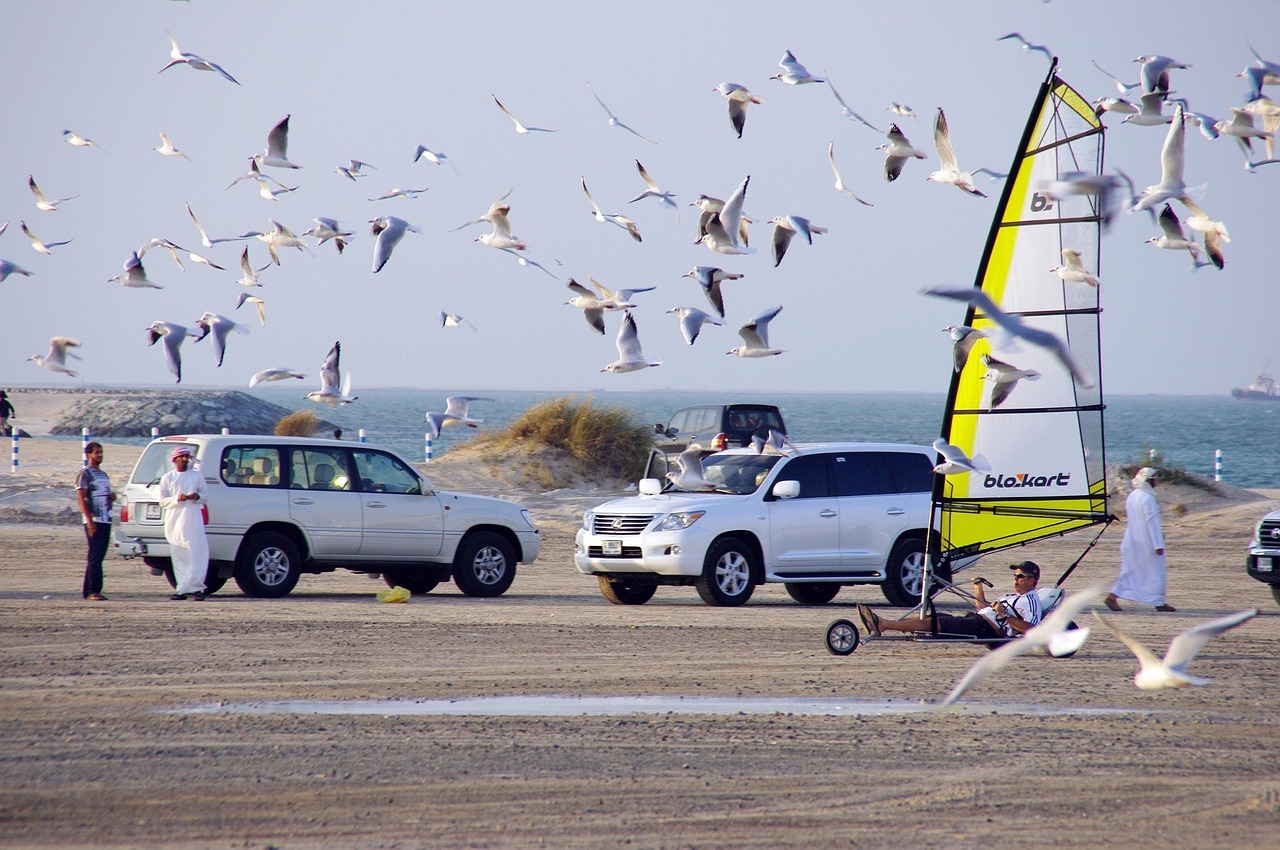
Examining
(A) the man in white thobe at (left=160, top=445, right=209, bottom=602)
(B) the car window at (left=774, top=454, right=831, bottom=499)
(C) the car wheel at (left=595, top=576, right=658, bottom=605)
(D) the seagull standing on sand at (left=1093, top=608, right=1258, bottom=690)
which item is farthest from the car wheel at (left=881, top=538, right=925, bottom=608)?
(D) the seagull standing on sand at (left=1093, top=608, right=1258, bottom=690)

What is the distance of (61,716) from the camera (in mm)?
8805

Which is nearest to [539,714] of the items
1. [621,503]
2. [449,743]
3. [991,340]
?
[449,743]

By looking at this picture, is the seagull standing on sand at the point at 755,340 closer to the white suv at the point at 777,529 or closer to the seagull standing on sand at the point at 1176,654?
the white suv at the point at 777,529

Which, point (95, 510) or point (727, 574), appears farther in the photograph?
point (727, 574)

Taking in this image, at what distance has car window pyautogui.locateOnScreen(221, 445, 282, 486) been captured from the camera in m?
16.7

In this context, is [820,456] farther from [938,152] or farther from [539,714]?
[539,714]

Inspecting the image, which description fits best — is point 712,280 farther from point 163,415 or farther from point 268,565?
point 163,415

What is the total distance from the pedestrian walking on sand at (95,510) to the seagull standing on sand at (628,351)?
5.74 metres

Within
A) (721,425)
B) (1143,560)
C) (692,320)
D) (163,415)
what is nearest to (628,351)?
(692,320)

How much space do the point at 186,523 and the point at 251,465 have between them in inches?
53.0

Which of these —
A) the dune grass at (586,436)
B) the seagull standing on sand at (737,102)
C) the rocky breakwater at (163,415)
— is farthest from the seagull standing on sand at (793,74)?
the rocky breakwater at (163,415)

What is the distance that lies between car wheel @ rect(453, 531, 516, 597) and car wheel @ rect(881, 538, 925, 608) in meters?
4.75

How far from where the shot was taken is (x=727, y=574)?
54.9 ft

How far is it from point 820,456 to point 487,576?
14.6ft
